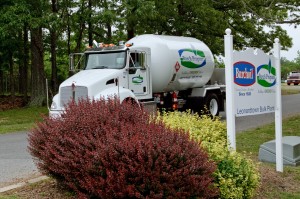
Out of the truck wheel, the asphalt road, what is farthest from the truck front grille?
the truck wheel

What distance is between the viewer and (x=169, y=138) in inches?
192

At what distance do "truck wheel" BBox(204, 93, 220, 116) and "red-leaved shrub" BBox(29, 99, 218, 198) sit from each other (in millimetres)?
13513

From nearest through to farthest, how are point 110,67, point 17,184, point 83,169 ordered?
1. point 83,169
2. point 17,184
3. point 110,67

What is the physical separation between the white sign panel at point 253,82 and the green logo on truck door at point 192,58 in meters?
9.69

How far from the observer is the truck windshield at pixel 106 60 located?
50.4 feet

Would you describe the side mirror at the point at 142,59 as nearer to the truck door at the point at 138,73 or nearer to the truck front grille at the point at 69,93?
the truck door at the point at 138,73

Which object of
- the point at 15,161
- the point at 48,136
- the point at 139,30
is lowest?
the point at 15,161

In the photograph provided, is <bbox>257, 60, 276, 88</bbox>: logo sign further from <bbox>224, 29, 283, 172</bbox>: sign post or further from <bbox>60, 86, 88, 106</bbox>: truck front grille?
<bbox>60, 86, 88, 106</bbox>: truck front grille

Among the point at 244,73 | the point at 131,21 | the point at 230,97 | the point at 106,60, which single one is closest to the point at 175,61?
the point at 106,60

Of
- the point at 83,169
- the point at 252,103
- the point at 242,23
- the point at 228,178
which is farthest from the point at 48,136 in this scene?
the point at 242,23

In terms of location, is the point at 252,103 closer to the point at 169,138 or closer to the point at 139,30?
the point at 169,138

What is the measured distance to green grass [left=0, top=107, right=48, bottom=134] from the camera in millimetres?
16672

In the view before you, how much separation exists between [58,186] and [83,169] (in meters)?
1.10

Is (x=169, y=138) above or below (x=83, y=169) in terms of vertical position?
above
